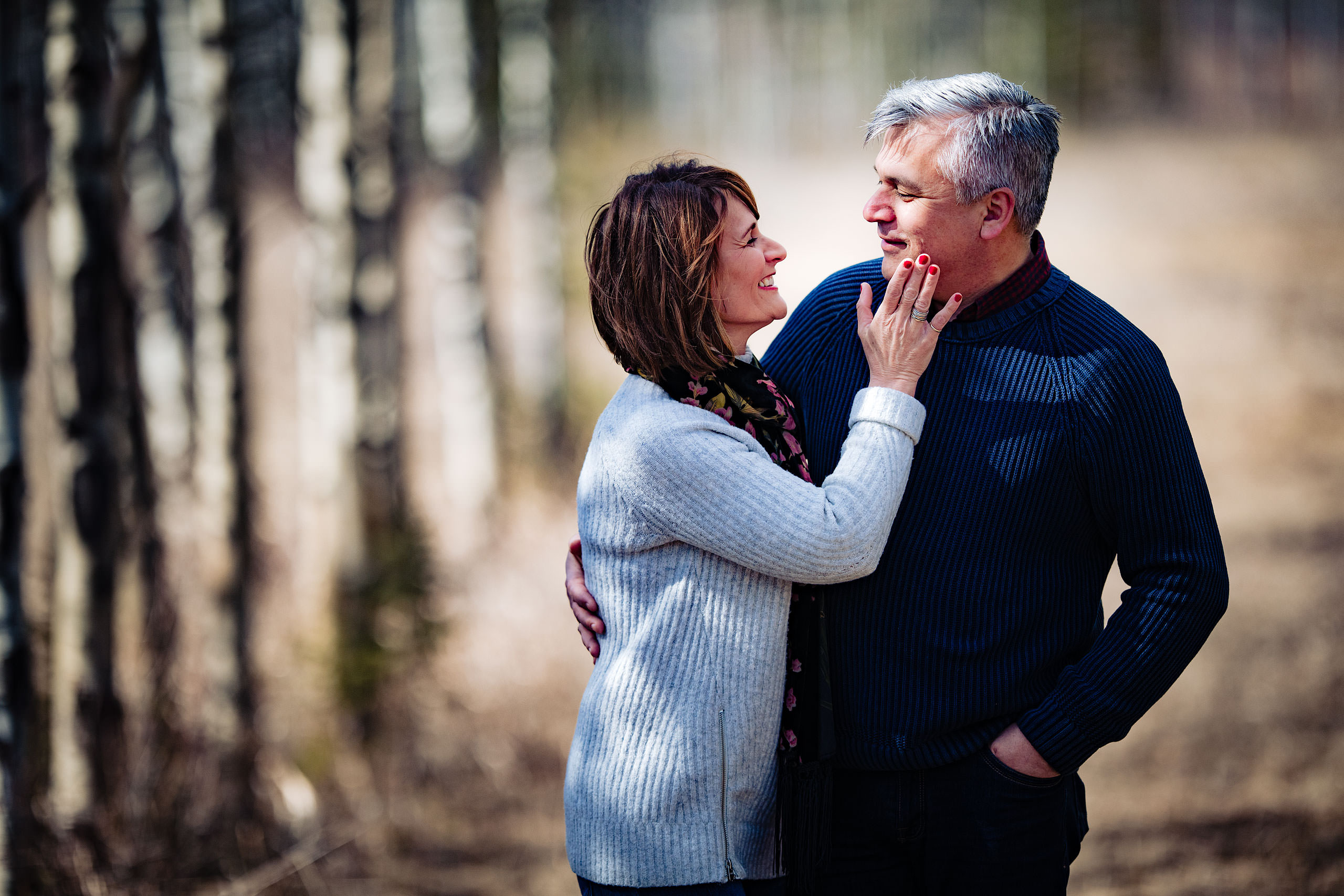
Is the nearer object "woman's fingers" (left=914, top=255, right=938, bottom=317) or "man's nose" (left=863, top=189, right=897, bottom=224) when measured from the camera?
"woman's fingers" (left=914, top=255, right=938, bottom=317)

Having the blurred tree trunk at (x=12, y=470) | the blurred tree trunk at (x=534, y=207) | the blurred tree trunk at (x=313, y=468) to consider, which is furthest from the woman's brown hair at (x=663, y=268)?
the blurred tree trunk at (x=534, y=207)

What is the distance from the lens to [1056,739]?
2.18 metres

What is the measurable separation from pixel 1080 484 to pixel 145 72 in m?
3.94

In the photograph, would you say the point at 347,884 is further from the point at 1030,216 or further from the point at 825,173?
the point at 825,173

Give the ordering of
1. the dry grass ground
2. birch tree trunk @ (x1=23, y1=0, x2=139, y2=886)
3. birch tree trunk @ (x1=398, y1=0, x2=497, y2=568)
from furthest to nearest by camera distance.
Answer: birch tree trunk @ (x1=398, y1=0, x2=497, y2=568), the dry grass ground, birch tree trunk @ (x1=23, y1=0, x2=139, y2=886)

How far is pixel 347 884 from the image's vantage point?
457 cm

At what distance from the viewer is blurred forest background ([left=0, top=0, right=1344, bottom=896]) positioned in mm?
3996

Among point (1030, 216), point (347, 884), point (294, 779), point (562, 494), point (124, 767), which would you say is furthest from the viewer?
point (562, 494)

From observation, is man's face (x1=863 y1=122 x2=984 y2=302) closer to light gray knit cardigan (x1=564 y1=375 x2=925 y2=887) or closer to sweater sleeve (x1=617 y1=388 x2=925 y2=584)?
light gray knit cardigan (x1=564 y1=375 x2=925 y2=887)

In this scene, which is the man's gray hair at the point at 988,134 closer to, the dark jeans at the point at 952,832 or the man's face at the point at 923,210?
the man's face at the point at 923,210

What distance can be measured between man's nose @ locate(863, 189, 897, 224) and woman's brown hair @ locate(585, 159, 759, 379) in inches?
13.1

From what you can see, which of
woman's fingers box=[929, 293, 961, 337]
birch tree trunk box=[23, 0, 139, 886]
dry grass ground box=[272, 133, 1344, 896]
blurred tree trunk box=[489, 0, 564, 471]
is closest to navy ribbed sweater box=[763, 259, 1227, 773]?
woman's fingers box=[929, 293, 961, 337]

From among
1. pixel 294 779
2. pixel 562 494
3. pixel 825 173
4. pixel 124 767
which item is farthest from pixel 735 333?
pixel 825 173

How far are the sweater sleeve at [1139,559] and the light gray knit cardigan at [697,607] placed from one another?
0.38 meters
